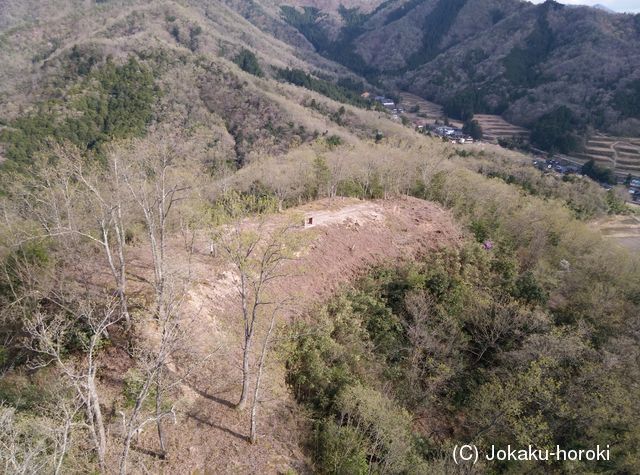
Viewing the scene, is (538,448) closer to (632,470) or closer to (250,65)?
(632,470)

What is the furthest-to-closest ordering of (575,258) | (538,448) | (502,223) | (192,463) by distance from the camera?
(502,223), (575,258), (538,448), (192,463)

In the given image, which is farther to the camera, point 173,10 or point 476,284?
point 173,10

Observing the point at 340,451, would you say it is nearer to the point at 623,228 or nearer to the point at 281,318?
the point at 281,318

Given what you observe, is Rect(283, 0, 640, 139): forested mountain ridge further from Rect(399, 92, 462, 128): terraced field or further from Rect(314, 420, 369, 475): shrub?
Rect(314, 420, 369, 475): shrub

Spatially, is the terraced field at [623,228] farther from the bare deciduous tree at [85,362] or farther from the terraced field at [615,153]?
the bare deciduous tree at [85,362]

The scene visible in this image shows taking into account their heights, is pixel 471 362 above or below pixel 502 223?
below

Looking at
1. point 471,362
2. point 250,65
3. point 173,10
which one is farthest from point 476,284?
point 173,10

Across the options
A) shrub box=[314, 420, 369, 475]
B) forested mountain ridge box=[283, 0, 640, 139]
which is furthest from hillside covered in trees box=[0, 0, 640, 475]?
forested mountain ridge box=[283, 0, 640, 139]
